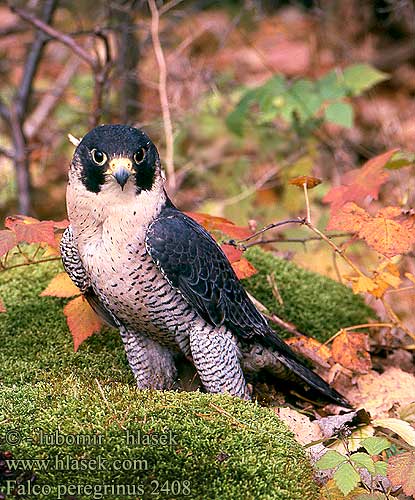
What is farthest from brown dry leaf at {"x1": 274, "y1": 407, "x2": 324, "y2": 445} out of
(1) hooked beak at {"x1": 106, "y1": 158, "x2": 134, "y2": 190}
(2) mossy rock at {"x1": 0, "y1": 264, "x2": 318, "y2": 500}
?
(1) hooked beak at {"x1": 106, "y1": 158, "x2": 134, "y2": 190}

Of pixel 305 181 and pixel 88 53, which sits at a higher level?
pixel 88 53

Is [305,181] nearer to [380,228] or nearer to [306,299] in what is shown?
[380,228]

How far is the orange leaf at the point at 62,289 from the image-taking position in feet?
12.7

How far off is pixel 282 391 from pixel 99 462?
5.19 ft

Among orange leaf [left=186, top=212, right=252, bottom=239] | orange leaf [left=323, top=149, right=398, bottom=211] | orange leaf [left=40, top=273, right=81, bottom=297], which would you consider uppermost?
orange leaf [left=323, top=149, right=398, bottom=211]

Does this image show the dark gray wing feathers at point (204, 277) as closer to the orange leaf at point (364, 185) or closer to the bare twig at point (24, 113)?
the orange leaf at point (364, 185)

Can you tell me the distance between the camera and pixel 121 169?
3027 millimetres

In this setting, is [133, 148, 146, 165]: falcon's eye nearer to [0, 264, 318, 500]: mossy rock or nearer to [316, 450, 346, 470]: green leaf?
[0, 264, 318, 500]: mossy rock

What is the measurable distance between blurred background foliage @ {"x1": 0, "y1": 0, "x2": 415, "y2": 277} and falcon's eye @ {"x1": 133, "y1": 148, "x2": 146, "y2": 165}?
185cm

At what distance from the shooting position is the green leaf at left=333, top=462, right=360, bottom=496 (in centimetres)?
265

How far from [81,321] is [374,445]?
156cm

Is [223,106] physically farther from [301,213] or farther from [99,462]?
[99,462]

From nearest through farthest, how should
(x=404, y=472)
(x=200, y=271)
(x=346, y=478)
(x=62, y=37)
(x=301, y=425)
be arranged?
(x=346, y=478), (x=404, y=472), (x=200, y=271), (x=301, y=425), (x=62, y=37)

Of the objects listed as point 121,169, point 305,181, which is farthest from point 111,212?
point 305,181
